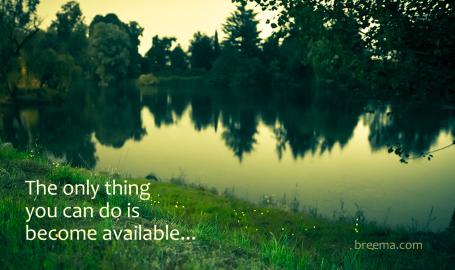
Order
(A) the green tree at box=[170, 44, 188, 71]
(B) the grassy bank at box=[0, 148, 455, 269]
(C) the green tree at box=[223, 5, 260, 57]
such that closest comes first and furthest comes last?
(B) the grassy bank at box=[0, 148, 455, 269], (C) the green tree at box=[223, 5, 260, 57], (A) the green tree at box=[170, 44, 188, 71]

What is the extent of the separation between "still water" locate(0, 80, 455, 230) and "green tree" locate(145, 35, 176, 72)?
258 feet

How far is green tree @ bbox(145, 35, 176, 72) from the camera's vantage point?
13562 centimetres

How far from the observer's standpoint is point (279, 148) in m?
32.0

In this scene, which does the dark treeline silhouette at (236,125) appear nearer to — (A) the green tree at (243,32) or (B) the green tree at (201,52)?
(A) the green tree at (243,32)

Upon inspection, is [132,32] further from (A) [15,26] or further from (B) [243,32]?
(A) [15,26]

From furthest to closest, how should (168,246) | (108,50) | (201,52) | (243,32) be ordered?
(201,52), (243,32), (108,50), (168,246)

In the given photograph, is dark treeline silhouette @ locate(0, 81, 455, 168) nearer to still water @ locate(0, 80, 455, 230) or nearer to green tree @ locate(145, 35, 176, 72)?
still water @ locate(0, 80, 455, 230)

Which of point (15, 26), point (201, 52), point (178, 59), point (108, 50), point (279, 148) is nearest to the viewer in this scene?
point (279, 148)

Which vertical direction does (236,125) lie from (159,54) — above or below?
below

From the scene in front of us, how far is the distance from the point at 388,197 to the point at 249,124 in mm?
26684

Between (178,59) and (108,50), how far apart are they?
34820 mm

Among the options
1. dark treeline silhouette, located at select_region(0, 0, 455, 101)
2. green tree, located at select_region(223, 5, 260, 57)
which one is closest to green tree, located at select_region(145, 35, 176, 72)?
dark treeline silhouette, located at select_region(0, 0, 455, 101)

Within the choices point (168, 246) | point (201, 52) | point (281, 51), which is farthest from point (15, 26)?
point (201, 52)

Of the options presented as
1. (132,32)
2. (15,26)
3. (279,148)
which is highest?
(132,32)
